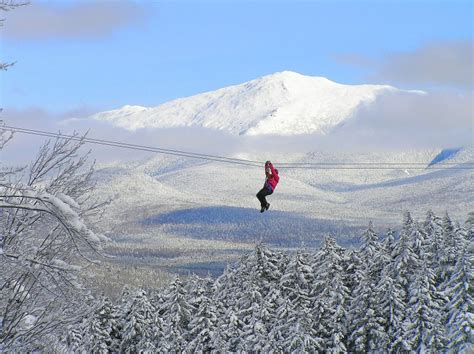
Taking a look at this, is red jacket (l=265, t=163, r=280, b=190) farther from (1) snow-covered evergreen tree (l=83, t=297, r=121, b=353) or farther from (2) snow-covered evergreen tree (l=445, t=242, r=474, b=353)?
(1) snow-covered evergreen tree (l=83, t=297, r=121, b=353)

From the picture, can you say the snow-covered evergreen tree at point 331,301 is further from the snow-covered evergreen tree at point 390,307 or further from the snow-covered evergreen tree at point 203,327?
the snow-covered evergreen tree at point 203,327

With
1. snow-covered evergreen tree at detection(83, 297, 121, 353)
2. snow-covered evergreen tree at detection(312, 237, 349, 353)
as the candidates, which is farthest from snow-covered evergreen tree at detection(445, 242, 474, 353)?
snow-covered evergreen tree at detection(83, 297, 121, 353)

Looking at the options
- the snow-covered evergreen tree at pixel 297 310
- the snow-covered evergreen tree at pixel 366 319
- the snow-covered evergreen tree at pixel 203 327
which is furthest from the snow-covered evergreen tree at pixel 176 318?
the snow-covered evergreen tree at pixel 366 319

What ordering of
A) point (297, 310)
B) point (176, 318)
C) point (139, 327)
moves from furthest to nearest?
point (139, 327), point (176, 318), point (297, 310)

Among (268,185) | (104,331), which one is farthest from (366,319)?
(104,331)

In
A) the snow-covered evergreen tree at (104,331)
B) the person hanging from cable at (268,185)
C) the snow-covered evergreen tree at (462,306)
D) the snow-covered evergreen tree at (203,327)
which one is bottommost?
the snow-covered evergreen tree at (104,331)

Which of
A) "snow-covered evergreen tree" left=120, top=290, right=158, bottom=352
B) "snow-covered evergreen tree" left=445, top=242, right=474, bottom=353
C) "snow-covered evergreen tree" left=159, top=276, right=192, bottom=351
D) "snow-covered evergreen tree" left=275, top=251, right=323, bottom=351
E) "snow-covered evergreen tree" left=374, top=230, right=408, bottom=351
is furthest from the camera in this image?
"snow-covered evergreen tree" left=120, top=290, right=158, bottom=352

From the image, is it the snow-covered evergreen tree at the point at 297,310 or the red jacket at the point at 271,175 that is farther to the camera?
the snow-covered evergreen tree at the point at 297,310

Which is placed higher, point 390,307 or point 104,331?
point 390,307

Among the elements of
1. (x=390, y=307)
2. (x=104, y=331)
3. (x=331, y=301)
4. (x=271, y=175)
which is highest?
(x=271, y=175)

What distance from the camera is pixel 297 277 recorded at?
41594 millimetres

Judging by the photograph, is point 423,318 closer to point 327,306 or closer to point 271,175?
point 327,306

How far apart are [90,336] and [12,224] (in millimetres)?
33103

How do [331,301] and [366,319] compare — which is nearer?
[366,319]
